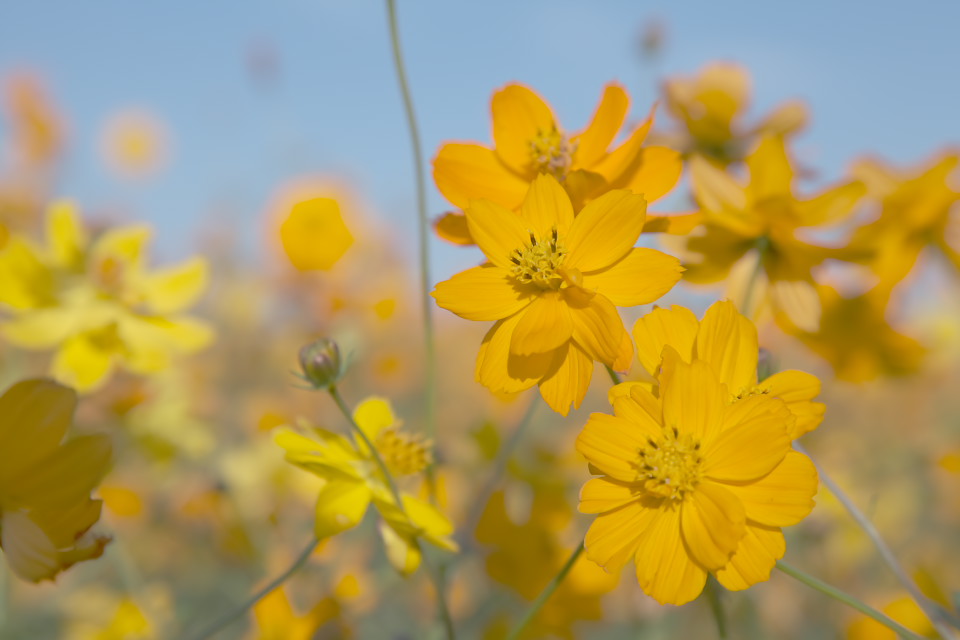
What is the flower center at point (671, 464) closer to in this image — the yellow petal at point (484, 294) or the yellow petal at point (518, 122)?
the yellow petal at point (484, 294)

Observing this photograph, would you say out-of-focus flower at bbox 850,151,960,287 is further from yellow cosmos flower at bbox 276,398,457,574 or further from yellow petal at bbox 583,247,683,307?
yellow cosmos flower at bbox 276,398,457,574

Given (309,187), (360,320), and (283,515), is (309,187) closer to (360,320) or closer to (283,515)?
(360,320)

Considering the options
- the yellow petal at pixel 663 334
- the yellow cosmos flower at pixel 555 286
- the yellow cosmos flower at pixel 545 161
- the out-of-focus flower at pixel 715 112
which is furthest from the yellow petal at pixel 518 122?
the out-of-focus flower at pixel 715 112

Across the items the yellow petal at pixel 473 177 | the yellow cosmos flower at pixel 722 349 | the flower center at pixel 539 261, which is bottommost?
the yellow cosmos flower at pixel 722 349

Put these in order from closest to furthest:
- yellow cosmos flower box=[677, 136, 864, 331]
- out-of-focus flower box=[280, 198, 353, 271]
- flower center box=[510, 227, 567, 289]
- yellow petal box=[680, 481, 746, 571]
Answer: yellow petal box=[680, 481, 746, 571] < flower center box=[510, 227, 567, 289] < yellow cosmos flower box=[677, 136, 864, 331] < out-of-focus flower box=[280, 198, 353, 271]

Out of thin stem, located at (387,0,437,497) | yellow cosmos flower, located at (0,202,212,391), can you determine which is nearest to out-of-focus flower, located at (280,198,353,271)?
yellow cosmos flower, located at (0,202,212,391)

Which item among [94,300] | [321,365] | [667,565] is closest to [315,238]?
[94,300]
